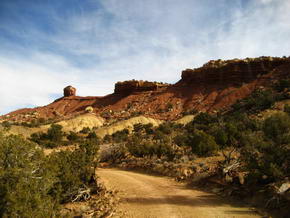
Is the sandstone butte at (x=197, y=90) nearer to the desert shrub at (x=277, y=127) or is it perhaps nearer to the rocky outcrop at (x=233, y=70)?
the rocky outcrop at (x=233, y=70)

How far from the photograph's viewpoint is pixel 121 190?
10.4 m

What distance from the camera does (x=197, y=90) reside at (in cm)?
6019

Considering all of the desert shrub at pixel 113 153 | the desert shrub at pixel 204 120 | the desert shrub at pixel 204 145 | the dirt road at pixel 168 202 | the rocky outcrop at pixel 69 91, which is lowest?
the dirt road at pixel 168 202

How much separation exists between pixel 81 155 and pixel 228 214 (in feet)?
23.6

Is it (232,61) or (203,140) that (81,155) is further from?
(232,61)

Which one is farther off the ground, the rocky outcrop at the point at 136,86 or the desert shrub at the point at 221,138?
the rocky outcrop at the point at 136,86

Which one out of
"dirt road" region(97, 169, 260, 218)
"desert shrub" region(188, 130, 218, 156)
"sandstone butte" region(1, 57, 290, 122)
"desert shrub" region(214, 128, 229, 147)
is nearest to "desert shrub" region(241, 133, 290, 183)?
"dirt road" region(97, 169, 260, 218)

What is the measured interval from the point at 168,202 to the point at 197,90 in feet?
179

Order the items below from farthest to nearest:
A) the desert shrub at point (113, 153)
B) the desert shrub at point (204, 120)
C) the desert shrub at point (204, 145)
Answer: the desert shrub at point (204, 120), the desert shrub at point (113, 153), the desert shrub at point (204, 145)

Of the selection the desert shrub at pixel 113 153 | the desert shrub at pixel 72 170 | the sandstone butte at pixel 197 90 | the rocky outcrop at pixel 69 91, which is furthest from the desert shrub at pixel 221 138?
the rocky outcrop at pixel 69 91

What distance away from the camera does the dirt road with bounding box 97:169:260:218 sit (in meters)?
6.96

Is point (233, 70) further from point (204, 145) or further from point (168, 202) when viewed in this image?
point (168, 202)

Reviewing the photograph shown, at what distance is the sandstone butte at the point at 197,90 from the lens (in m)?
51.2

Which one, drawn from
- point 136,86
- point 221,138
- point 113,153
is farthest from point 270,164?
point 136,86
